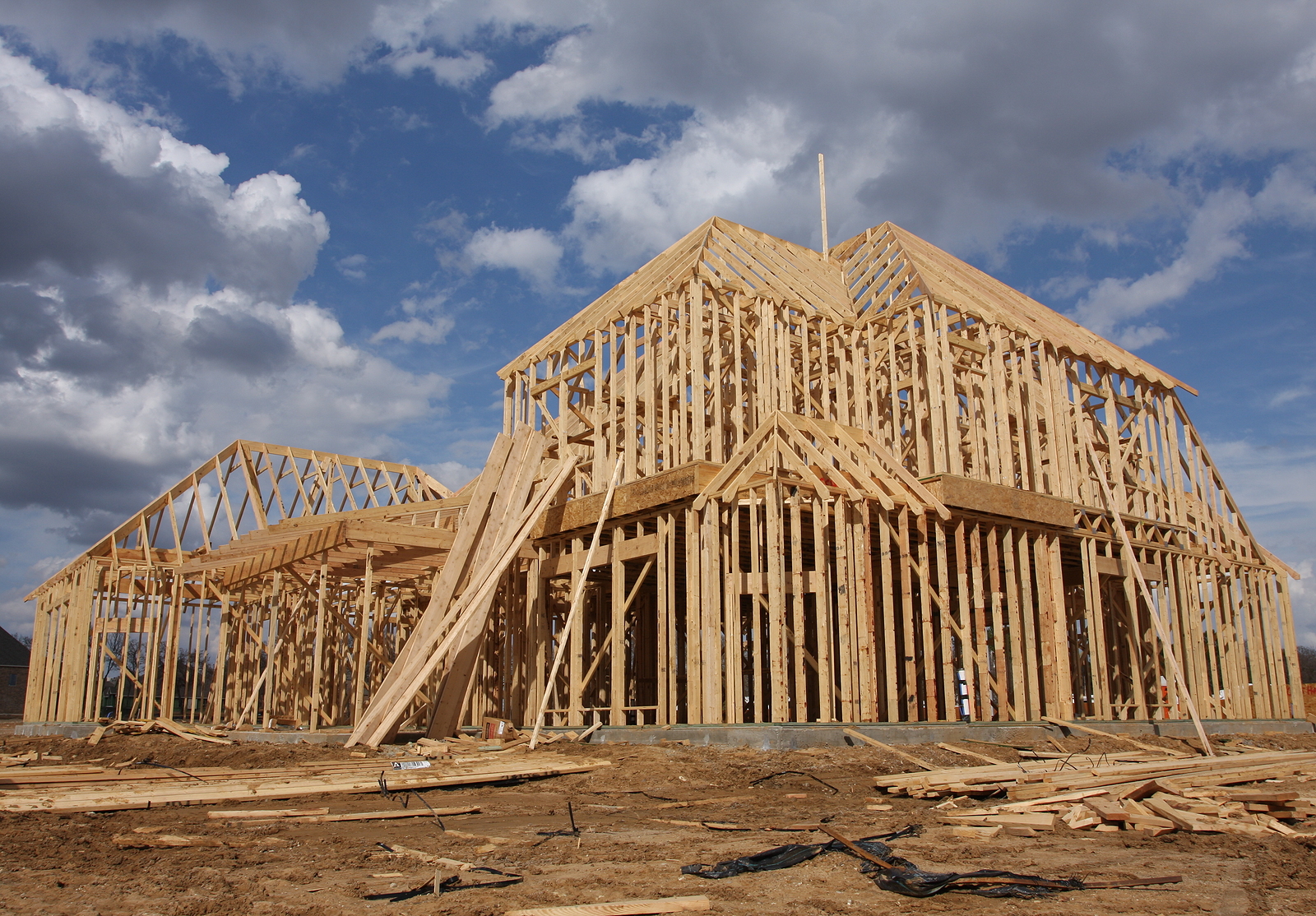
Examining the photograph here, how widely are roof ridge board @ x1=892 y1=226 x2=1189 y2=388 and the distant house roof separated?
179ft

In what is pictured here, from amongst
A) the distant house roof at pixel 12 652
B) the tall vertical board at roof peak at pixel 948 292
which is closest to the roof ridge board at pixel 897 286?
the tall vertical board at roof peak at pixel 948 292

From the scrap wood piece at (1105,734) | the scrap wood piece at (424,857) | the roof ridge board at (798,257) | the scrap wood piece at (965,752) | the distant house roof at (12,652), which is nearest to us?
the scrap wood piece at (424,857)

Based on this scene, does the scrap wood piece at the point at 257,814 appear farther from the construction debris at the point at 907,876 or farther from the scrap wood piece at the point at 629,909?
the scrap wood piece at the point at 629,909

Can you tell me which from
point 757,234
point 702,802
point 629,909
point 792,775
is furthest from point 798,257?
point 629,909

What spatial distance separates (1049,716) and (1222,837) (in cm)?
800

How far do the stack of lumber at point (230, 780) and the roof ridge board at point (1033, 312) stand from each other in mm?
14569

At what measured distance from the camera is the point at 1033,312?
2272 centimetres

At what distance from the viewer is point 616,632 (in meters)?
14.5

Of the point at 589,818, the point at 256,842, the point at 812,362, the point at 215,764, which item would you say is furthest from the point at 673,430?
the point at 256,842

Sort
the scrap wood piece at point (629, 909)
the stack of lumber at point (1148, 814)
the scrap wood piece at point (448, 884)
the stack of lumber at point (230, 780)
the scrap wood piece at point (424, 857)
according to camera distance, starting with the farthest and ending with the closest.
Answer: the stack of lumber at point (230, 780) → the stack of lumber at point (1148, 814) → the scrap wood piece at point (424, 857) → the scrap wood piece at point (448, 884) → the scrap wood piece at point (629, 909)

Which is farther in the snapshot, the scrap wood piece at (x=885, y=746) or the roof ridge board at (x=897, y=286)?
the roof ridge board at (x=897, y=286)

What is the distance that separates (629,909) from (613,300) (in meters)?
17.0

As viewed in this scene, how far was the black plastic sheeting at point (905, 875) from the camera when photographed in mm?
4941

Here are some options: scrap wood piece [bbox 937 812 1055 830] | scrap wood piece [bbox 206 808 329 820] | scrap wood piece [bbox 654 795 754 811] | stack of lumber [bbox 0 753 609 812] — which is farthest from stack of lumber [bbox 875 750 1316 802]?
scrap wood piece [bbox 206 808 329 820]
